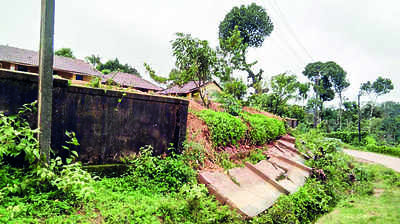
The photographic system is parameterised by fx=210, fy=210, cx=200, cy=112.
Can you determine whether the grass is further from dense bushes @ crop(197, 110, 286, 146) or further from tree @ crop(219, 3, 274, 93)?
tree @ crop(219, 3, 274, 93)

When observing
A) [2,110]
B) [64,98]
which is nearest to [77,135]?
[64,98]

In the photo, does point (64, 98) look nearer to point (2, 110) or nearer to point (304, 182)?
point (2, 110)

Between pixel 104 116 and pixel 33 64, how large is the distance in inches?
719

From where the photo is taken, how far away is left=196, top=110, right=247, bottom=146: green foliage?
5.50 metres

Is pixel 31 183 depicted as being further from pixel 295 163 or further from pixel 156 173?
pixel 295 163

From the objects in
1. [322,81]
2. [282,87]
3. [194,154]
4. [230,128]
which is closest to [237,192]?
[194,154]

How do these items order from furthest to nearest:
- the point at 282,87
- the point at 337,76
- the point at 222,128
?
1. the point at 337,76
2. the point at 282,87
3. the point at 222,128

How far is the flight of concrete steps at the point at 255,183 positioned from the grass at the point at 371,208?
97 centimetres

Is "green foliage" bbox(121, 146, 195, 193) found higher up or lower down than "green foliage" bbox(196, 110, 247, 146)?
lower down

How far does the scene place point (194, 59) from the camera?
7.61m

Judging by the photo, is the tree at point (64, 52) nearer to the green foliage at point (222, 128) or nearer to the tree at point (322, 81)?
the green foliage at point (222, 128)

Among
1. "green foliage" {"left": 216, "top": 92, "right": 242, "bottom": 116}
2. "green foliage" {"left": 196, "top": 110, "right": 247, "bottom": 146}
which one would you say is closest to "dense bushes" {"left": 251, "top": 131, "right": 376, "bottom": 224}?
"green foliage" {"left": 196, "top": 110, "right": 247, "bottom": 146}

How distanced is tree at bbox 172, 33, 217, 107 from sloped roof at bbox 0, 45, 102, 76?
15.2 metres

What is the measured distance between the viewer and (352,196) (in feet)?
19.6
